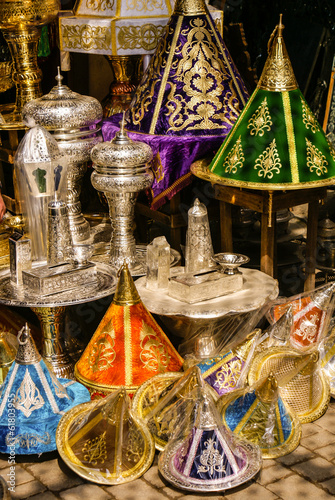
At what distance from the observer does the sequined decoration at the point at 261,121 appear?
3.33m

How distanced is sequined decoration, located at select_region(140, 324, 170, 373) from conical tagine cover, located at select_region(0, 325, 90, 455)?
0.37 metres

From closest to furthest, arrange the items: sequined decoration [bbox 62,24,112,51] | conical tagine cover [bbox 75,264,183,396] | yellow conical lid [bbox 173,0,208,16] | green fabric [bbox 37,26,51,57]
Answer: conical tagine cover [bbox 75,264,183,396] → yellow conical lid [bbox 173,0,208,16] → sequined decoration [bbox 62,24,112,51] → green fabric [bbox 37,26,51,57]

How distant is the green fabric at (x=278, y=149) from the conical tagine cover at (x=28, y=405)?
3.91ft

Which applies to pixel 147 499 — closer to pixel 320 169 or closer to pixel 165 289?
pixel 165 289

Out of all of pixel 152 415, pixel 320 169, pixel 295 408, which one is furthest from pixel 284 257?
pixel 152 415

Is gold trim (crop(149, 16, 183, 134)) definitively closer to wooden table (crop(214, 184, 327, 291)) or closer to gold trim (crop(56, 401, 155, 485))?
wooden table (crop(214, 184, 327, 291))

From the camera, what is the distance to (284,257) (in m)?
4.24

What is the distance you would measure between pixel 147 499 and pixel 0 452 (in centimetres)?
60

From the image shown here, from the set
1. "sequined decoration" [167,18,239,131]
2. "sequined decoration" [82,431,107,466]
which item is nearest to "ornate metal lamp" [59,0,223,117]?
"sequined decoration" [167,18,239,131]

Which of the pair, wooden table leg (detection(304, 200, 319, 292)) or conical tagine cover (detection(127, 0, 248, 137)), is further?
conical tagine cover (detection(127, 0, 248, 137))

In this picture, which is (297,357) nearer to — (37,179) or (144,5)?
(37,179)

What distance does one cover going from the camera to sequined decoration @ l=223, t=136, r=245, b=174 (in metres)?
3.35

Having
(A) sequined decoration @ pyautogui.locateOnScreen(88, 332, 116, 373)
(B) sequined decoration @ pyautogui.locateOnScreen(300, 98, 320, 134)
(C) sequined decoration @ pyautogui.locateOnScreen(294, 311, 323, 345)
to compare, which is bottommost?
(C) sequined decoration @ pyautogui.locateOnScreen(294, 311, 323, 345)

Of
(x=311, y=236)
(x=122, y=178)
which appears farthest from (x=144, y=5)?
(x=311, y=236)
